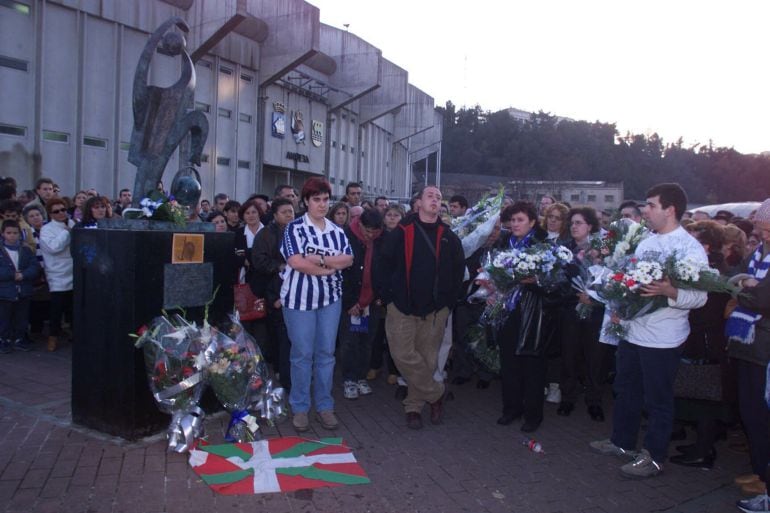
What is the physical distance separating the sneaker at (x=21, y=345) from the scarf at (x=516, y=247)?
6.05 m

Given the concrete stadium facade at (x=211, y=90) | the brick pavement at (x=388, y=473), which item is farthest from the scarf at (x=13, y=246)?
the concrete stadium facade at (x=211, y=90)

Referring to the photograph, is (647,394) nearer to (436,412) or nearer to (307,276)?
(436,412)

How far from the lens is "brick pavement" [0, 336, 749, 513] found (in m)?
3.94

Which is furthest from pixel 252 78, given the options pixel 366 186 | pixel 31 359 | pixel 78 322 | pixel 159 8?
pixel 78 322

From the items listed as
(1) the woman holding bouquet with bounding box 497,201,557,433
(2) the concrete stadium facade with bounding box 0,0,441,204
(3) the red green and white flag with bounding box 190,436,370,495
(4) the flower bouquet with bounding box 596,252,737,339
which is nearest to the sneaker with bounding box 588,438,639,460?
(1) the woman holding bouquet with bounding box 497,201,557,433

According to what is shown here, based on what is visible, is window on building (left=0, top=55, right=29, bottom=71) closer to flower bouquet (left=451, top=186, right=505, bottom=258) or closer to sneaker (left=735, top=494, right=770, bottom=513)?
flower bouquet (left=451, top=186, right=505, bottom=258)

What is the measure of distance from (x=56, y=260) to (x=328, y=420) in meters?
4.62

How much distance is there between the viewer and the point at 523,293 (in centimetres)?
571

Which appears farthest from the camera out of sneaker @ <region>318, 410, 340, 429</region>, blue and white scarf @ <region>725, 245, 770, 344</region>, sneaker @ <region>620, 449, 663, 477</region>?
sneaker @ <region>318, 410, 340, 429</region>

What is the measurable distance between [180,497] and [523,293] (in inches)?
133

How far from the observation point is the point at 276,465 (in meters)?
4.52

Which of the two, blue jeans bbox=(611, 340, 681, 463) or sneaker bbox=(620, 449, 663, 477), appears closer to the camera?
blue jeans bbox=(611, 340, 681, 463)

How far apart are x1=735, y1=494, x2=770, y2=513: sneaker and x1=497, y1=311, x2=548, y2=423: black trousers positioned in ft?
5.93

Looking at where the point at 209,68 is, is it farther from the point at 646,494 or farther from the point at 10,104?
the point at 646,494
